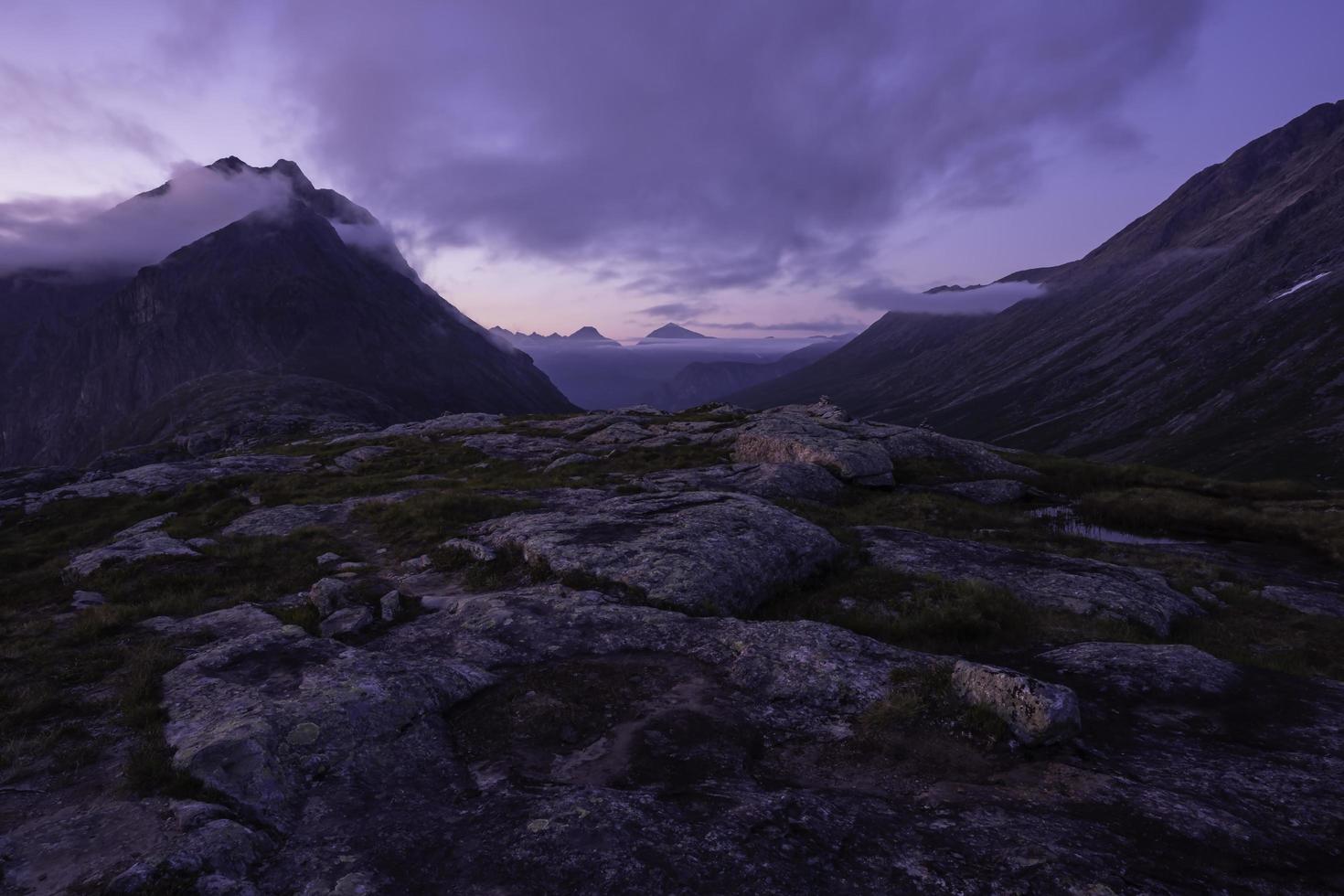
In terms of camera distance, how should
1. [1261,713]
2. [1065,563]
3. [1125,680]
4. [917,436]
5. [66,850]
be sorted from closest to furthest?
[66,850], [1261,713], [1125,680], [1065,563], [917,436]

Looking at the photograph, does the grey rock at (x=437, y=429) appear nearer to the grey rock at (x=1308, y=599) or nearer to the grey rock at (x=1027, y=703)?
the grey rock at (x=1027, y=703)

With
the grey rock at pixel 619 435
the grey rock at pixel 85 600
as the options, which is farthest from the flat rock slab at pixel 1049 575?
the grey rock at pixel 619 435

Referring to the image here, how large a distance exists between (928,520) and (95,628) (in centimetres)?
2955

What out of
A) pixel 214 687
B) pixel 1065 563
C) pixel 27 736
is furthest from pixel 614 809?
pixel 1065 563

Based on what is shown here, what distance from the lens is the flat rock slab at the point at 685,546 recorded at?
1642cm

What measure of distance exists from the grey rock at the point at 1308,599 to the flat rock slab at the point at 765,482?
1673cm

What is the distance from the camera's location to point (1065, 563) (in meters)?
19.9

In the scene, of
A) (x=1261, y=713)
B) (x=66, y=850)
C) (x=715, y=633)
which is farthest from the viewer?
(x=715, y=633)

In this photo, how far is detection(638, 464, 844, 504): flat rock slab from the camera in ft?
99.1

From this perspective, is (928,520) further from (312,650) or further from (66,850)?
(66,850)

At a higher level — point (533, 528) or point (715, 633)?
point (533, 528)

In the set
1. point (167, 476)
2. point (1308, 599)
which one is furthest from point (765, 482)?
point (167, 476)

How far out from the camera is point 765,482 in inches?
1211

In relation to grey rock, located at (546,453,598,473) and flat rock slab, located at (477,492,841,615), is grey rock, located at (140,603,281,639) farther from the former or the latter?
grey rock, located at (546,453,598,473)
